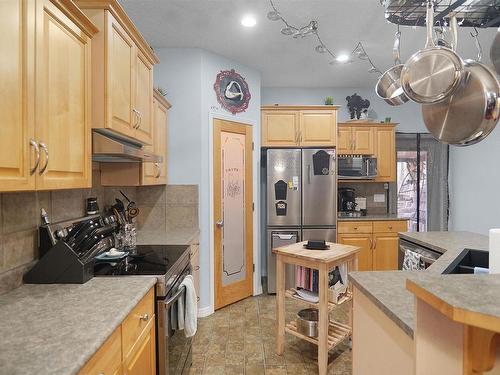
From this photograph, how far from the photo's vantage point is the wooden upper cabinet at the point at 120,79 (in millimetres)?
1719

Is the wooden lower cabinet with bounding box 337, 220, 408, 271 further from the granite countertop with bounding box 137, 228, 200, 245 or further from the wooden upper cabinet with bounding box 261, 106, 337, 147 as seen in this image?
the granite countertop with bounding box 137, 228, 200, 245

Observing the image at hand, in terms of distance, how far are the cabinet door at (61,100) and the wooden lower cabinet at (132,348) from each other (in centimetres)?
65

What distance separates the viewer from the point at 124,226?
2686 millimetres

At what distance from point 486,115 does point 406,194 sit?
3.67 m

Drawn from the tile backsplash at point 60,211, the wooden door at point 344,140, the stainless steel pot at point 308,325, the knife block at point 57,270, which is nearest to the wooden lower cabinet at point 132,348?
the knife block at point 57,270

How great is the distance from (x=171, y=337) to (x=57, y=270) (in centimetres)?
72

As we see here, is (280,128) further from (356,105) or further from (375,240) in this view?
(375,240)

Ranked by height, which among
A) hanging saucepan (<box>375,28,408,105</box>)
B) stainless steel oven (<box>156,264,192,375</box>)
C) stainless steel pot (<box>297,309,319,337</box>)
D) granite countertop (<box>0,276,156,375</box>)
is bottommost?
stainless steel pot (<box>297,309,319,337</box>)

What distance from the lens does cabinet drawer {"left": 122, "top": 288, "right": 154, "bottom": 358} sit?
1.30 meters

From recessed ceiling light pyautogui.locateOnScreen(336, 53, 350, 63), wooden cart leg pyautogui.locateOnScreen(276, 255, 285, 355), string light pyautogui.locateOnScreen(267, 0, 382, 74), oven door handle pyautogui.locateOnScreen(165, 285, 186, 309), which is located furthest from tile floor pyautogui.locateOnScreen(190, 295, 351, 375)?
recessed ceiling light pyautogui.locateOnScreen(336, 53, 350, 63)

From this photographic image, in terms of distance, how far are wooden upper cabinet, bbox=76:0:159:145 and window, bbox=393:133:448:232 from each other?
406 centimetres

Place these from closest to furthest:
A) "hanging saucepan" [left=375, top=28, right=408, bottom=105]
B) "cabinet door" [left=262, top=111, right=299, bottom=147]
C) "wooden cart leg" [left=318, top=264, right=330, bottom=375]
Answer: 1. "hanging saucepan" [left=375, top=28, right=408, bottom=105]
2. "wooden cart leg" [left=318, top=264, right=330, bottom=375]
3. "cabinet door" [left=262, top=111, right=299, bottom=147]

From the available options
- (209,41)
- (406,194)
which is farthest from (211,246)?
(406,194)

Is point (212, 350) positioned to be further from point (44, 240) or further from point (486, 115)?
point (486, 115)
